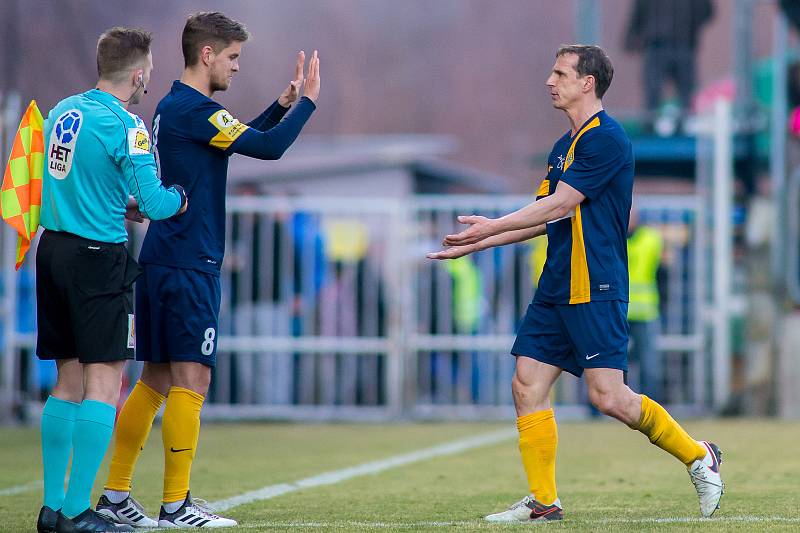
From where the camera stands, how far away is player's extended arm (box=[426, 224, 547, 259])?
570cm

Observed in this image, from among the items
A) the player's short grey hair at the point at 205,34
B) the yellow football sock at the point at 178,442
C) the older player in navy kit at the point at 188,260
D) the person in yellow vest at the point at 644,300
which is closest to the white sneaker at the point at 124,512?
the older player in navy kit at the point at 188,260

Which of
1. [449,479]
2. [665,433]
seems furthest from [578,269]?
[449,479]

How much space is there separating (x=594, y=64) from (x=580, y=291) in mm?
892

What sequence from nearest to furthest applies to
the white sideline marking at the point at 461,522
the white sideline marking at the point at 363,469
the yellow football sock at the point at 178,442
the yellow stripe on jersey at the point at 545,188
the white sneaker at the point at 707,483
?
the white sideline marking at the point at 461,522 < the yellow football sock at the point at 178,442 < the white sneaker at the point at 707,483 < the yellow stripe on jersey at the point at 545,188 < the white sideline marking at the point at 363,469

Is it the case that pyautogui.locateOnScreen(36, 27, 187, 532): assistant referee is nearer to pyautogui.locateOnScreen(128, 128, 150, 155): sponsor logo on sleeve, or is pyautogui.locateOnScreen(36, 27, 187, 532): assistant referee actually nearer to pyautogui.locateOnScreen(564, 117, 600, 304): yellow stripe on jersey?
pyautogui.locateOnScreen(128, 128, 150, 155): sponsor logo on sleeve

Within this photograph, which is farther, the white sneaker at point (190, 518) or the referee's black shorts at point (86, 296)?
the white sneaker at point (190, 518)

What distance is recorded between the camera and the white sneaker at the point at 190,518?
217 inches

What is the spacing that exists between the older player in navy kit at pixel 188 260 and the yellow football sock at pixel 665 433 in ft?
5.31

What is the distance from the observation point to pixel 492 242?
5.85 m

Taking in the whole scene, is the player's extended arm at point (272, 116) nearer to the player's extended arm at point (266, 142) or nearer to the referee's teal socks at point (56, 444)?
the player's extended arm at point (266, 142)

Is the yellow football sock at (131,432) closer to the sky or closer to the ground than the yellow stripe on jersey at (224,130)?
closer to the ground

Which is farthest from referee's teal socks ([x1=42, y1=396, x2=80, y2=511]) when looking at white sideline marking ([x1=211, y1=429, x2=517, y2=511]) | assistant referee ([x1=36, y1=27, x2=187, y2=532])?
white sideline marking ([x1=211, y1=429, x2=517, y2=511])

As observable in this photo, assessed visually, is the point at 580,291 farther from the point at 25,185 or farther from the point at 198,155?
the point at 25,185

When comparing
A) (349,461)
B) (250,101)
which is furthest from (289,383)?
(250,101)
